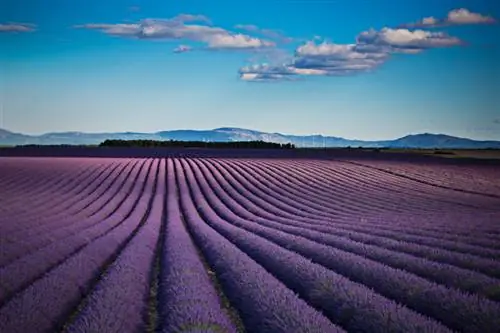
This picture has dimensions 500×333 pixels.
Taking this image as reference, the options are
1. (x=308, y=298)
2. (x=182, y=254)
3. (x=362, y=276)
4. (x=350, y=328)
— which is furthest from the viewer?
(x=182, y=254)

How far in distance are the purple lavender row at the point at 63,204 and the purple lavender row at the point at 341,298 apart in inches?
247

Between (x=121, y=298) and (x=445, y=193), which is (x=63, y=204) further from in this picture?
(x=445, y=193)

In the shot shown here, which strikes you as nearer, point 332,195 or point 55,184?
point 332,195

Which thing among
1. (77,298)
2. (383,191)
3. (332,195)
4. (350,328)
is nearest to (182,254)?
(77,298)

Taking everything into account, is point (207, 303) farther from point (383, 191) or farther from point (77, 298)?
point (383, 191)

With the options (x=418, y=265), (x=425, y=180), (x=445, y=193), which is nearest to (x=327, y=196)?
(x=445, y=193)

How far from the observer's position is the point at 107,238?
34.4 ft

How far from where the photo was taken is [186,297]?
5.54m

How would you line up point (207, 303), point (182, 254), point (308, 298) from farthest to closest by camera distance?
1. point (182, 254)
2. point (308, 298)
3. point (207, 303)

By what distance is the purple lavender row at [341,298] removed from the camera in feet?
14.1

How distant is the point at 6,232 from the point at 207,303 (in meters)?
7.01

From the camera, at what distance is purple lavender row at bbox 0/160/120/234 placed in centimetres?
1301

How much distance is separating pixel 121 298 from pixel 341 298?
229cm

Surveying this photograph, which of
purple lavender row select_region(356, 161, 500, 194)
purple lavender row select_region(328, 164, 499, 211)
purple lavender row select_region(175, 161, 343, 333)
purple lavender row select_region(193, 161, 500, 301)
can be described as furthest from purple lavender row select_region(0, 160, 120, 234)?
purple lavender row select_region(356, 161, 500, 194)
